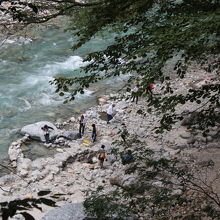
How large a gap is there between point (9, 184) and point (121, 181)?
3476 mm

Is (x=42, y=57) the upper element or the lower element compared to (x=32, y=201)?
lower

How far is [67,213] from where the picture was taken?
7.88 meters

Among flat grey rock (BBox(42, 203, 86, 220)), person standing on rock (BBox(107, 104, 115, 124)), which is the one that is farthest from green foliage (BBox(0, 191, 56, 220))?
person standing on rock (BBox(107, 104, 115, 124))

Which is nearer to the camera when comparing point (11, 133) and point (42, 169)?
point (42, 169)

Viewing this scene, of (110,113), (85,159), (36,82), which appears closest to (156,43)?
(85,159)

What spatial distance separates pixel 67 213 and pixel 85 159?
178 inches

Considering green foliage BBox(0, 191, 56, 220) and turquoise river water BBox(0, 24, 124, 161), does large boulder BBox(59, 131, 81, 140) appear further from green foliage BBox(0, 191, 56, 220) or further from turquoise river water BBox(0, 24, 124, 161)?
green foliage BBox(0, 191, 56, 220)

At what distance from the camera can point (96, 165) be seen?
11.8m

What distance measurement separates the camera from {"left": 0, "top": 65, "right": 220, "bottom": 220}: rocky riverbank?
10375 millimetres

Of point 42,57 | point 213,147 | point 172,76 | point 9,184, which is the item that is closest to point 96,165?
point 9,184

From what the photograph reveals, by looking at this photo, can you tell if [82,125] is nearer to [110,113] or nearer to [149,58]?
[110,113]

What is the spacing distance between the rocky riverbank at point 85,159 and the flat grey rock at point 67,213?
0.13 meters

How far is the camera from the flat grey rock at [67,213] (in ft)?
25.4

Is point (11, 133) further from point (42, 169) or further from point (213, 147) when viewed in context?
point (213, 147)
